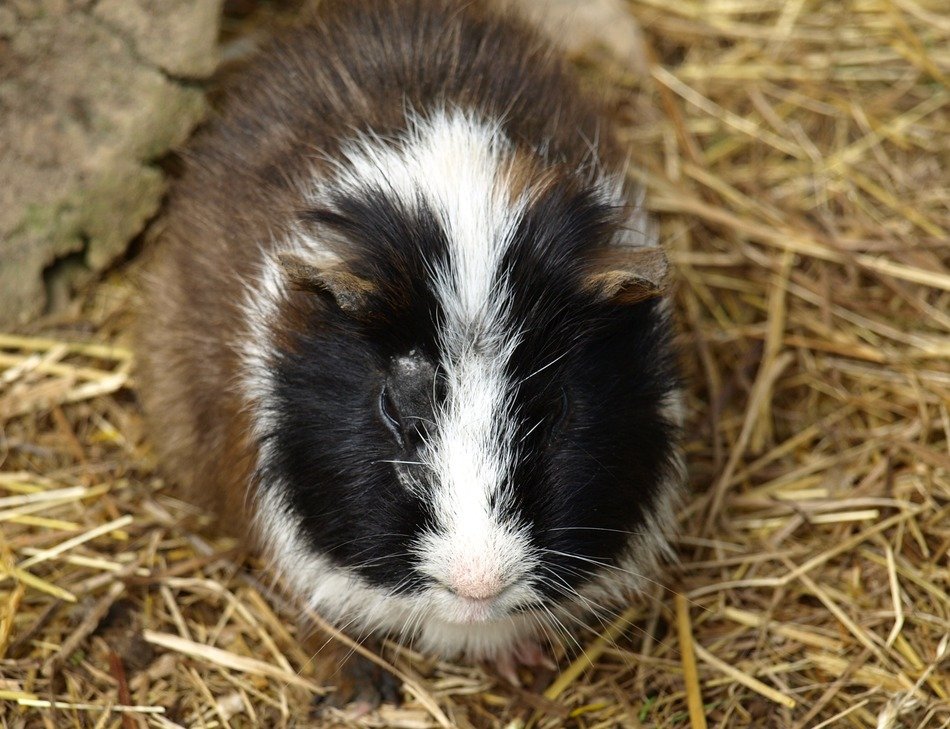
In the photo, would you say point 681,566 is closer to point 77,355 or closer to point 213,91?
point 77,355

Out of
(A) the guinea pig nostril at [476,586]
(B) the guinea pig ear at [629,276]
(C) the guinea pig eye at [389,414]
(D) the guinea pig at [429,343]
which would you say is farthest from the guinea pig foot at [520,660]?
(B) the guinea pig ear at [629,276]

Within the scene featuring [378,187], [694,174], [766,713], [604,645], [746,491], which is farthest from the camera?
[694,174]

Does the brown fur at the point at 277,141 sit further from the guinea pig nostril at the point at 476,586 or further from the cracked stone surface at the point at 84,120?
the guinea pig nostril at the point at 476,586

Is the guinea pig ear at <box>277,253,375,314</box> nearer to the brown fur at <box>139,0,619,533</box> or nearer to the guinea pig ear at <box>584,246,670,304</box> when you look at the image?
the brown fur at <box>139,0,619,533</box>

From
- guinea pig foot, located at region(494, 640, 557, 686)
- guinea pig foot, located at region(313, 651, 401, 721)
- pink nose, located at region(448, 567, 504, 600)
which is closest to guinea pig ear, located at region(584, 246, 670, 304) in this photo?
pink nose, located at region(448, 567, 504, 600)

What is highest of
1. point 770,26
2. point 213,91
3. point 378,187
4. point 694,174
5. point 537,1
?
point 770,26

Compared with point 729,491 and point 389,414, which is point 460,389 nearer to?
point 389,414

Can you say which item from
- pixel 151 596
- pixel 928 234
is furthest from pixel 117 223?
pixel 928 234
